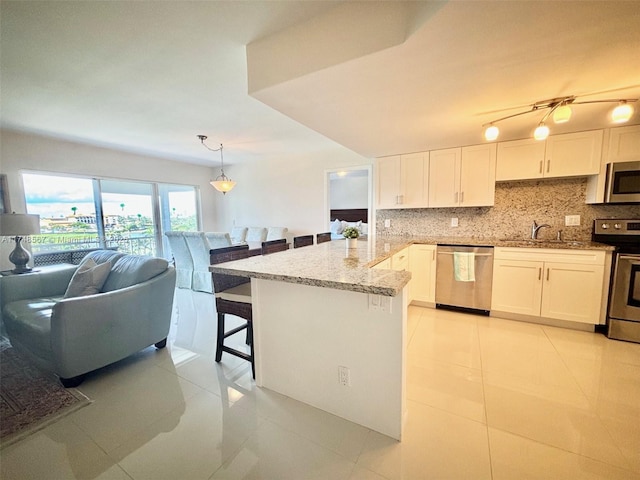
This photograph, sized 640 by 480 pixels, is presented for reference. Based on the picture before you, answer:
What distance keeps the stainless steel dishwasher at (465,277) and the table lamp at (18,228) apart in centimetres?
495

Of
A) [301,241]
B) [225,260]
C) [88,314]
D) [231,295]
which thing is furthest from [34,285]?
[301,241]

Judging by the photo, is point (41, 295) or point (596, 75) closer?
point (596, 75)

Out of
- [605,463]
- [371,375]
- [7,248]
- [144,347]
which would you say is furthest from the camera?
[7,248]

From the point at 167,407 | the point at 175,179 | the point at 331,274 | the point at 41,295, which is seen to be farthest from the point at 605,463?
the point at 175,179

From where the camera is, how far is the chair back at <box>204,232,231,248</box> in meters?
3.91

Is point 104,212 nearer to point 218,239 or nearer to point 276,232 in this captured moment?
point 218,239

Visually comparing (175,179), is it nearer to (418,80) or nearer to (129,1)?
(129,1)

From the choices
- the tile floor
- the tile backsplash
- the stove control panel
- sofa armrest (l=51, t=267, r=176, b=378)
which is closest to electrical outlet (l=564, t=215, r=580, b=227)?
the tile backsplash

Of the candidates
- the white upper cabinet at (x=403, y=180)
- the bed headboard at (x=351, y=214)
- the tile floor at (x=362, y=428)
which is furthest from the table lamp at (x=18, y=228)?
the bed headboard at (x=351, y=214)

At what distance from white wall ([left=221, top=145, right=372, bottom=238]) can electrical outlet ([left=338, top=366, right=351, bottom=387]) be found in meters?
3.70

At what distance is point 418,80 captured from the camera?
5.45 ft

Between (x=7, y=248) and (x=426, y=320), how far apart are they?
5711mm

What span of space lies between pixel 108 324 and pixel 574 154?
4790 mm

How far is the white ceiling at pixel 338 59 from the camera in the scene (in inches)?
48.9
